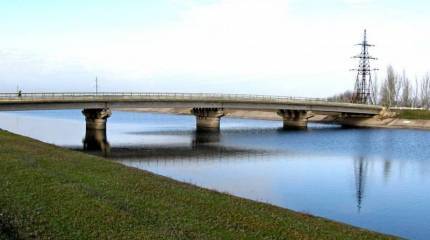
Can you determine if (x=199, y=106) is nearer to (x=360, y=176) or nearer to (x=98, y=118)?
(x=98, y=118)

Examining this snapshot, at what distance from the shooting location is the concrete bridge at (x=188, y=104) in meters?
70.0

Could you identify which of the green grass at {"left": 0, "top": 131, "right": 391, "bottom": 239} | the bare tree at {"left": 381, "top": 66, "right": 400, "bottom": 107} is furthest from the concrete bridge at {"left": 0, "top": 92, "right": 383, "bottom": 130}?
the green grass at {"left": 0, "top": 131, "right": 391, "bottom": 239}

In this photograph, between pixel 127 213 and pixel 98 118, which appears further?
pixel 98 118

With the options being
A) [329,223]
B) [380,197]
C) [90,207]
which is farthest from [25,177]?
[380,197]

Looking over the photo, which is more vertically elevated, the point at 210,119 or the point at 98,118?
the point at 98,118

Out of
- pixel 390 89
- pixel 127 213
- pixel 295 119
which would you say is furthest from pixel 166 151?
pixel 390 89

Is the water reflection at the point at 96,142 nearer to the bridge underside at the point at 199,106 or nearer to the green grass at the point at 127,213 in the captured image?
the bridge underside at the point at 199,106

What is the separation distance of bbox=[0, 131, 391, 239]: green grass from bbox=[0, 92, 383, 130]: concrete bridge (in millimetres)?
50001

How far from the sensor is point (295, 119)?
4006 inches

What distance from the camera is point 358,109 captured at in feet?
348

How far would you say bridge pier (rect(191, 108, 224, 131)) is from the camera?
90.4 metres

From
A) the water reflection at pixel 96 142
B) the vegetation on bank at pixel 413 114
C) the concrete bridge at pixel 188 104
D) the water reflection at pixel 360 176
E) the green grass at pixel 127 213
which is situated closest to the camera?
the green grass at pixel 127 213

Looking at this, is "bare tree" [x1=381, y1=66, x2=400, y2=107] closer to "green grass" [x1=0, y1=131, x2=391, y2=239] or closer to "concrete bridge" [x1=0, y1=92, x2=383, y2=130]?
"concrete bridge" [x1=0, y1=92, x2=383, y2=130]

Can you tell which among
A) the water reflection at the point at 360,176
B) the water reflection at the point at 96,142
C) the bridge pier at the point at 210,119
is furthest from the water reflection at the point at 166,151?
the bridge pier at the point at 210,119
